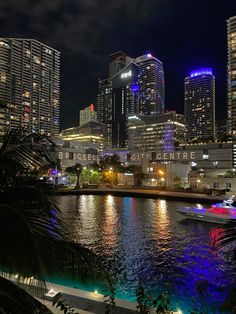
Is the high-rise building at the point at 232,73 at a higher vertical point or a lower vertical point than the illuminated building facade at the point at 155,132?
higher

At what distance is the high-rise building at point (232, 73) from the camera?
432 feet

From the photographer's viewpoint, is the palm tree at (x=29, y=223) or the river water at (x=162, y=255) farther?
the river water at (x=162, y=255)

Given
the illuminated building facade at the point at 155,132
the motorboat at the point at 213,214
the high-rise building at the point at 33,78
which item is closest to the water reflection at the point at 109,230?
the motorboat at the point at 213,214

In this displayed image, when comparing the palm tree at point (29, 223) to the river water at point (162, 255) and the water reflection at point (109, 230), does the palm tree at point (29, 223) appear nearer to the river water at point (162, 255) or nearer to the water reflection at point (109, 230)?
the river water at point (162, 255)

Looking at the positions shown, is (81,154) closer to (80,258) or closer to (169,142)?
(169,142)

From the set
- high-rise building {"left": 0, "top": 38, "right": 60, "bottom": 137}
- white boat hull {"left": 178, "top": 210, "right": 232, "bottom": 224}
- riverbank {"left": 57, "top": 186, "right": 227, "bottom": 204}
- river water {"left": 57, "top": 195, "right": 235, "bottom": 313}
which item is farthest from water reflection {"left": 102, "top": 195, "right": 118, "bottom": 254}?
high-rise building {"left": 0, "top": 38, "right": 60, "bottom": 137}

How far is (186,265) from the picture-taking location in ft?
51.4

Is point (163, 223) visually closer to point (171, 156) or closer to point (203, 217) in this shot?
point (203, 217)

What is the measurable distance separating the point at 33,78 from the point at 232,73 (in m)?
90.3

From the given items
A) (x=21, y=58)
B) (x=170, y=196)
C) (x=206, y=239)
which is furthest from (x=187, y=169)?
(x=21, y=58)

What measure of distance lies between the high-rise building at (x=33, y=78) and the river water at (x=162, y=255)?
89521mm

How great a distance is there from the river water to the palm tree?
123 inches

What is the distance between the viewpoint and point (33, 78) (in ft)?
423

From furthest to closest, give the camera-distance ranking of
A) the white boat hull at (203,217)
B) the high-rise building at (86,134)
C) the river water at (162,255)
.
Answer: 1. the high-rise building at (86,134)
2. the white boat hull at (203,217)
3. the river water at (162,255)
